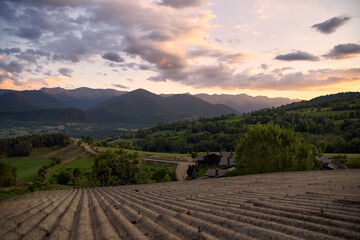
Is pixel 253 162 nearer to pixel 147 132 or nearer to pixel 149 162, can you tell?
pixel 149 162

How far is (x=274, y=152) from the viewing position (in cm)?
2112

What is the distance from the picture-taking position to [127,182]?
25.0 meters

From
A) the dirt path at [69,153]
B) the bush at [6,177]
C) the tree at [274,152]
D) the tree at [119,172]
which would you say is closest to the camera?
the tree at [274,152]

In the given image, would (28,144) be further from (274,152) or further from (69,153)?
(274,152)

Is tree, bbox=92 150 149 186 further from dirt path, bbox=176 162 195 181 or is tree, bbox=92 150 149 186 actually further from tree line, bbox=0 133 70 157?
tree line, bbox=0 133 70 157

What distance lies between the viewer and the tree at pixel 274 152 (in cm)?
2059

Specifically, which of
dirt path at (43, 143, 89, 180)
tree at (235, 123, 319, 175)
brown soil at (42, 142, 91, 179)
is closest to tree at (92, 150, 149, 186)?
tree at (235, 123, 319, 175)

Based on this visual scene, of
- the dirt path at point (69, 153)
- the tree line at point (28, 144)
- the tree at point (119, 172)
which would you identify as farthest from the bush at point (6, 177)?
the tree line at point (28, 144)

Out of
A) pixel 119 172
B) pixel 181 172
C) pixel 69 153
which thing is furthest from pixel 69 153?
pixel 119 172

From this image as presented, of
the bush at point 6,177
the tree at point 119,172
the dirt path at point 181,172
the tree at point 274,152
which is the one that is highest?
the tree at point 274,152

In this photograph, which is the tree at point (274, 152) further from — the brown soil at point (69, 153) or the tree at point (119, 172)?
the brown soil at point (69, 153)

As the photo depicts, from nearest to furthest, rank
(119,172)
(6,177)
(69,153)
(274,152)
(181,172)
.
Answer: (274,152)
(119,172)
(6,177)
(181,172)
(69,153)

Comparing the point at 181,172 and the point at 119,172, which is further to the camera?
the point at 181,172

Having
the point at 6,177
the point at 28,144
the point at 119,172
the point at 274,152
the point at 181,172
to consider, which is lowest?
the point at 181,172
